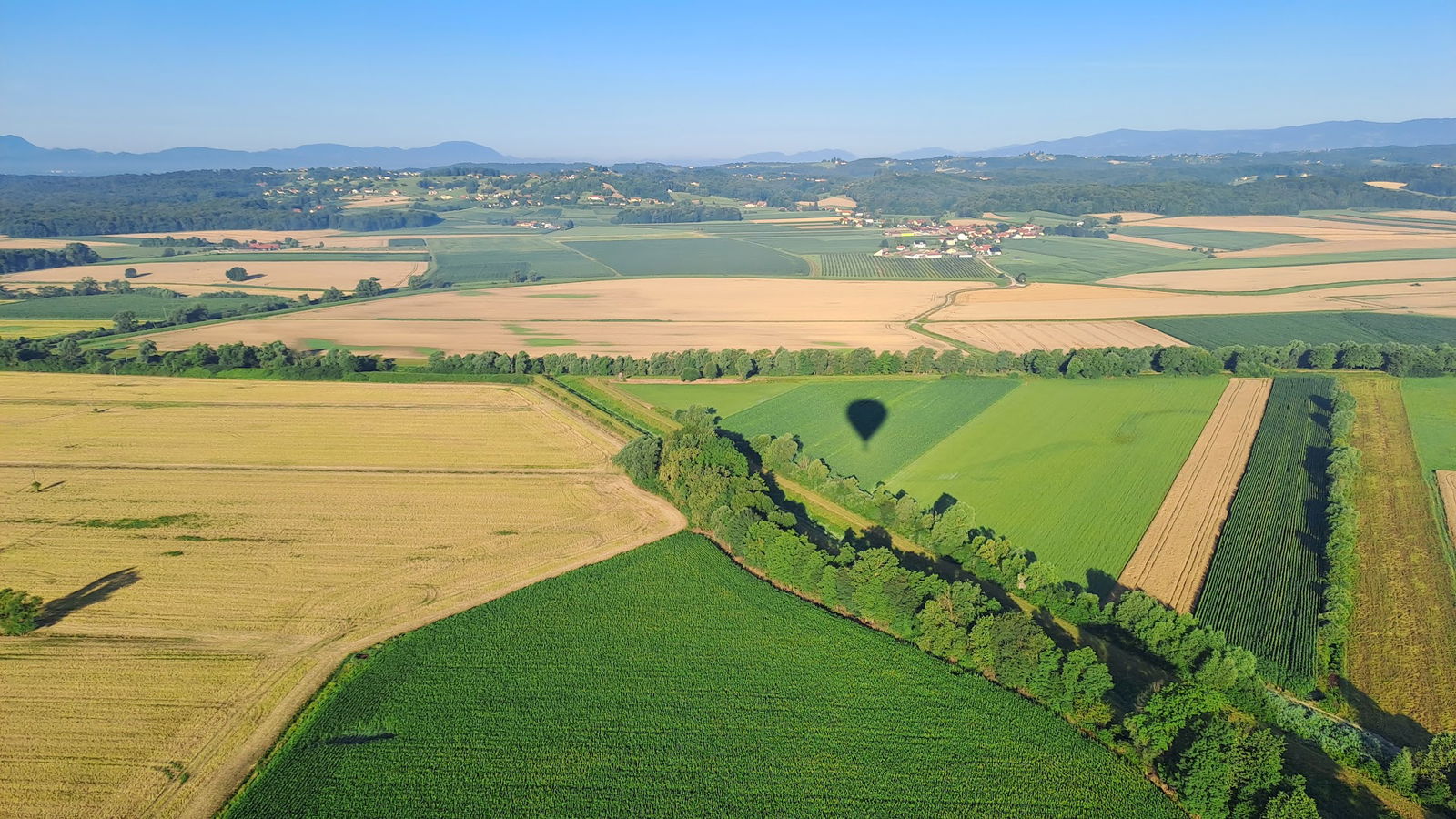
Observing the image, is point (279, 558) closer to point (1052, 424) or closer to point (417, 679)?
point (417, 679)

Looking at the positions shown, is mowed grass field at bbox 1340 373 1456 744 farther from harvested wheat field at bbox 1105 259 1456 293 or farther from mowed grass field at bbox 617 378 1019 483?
harvested wheat field at bbox 1105 259 1456 293

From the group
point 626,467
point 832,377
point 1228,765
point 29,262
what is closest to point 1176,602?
point 1228,765

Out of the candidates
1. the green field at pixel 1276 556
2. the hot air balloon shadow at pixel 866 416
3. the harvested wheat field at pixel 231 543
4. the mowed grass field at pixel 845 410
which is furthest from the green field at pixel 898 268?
the harvested wheat field at pixel 231 543

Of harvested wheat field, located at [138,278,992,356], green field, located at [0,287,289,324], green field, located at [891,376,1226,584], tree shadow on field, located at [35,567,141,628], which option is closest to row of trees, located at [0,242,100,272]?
green field, located at [0,287,289,324]

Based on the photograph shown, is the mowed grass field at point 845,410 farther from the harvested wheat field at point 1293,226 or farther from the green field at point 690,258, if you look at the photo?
the harvested wheat field at point 1293,226

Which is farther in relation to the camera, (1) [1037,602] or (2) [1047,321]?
(2) [1047,321]

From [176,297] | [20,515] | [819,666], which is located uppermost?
[176,297]
